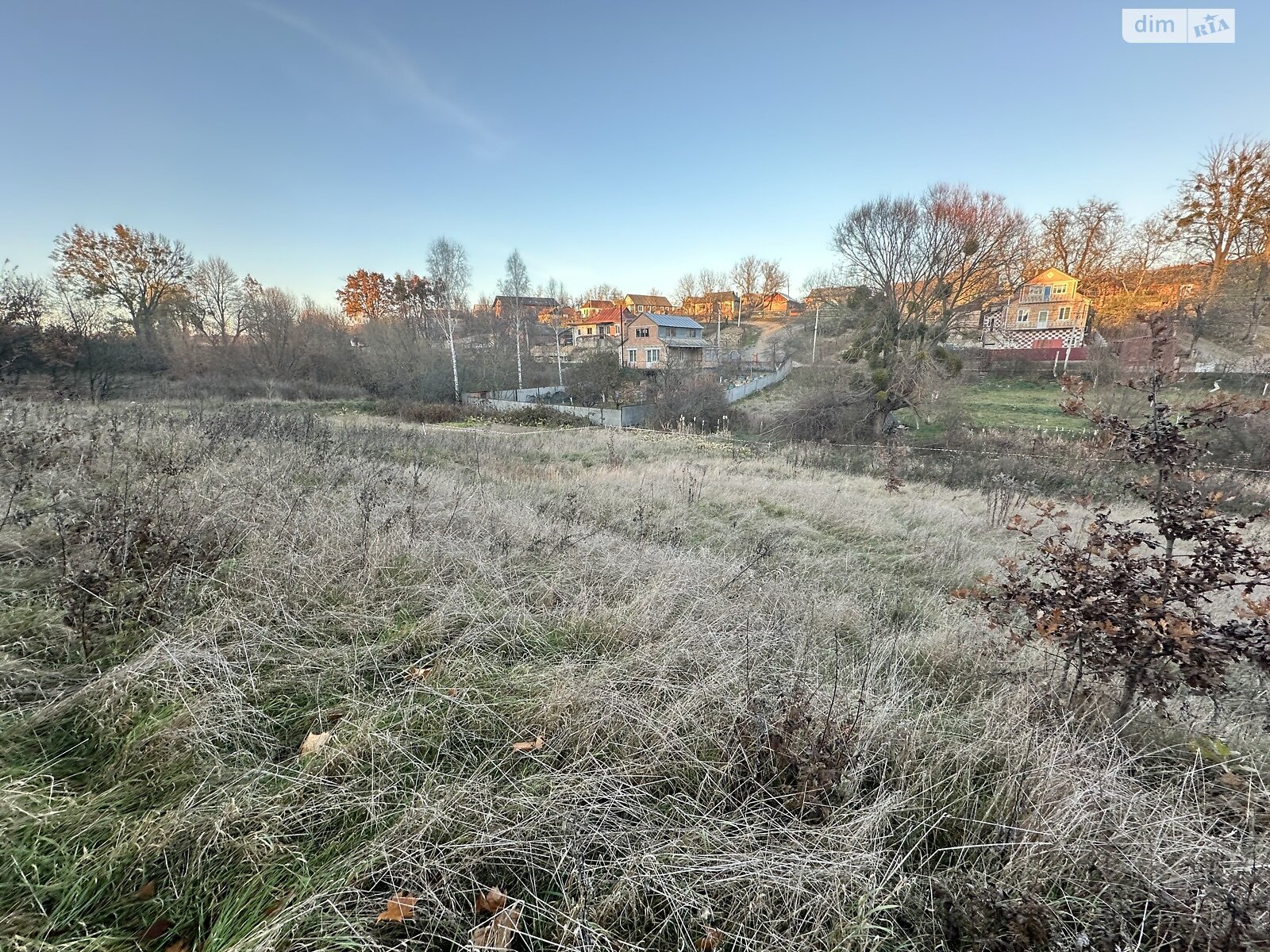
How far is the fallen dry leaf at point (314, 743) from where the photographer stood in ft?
6.05

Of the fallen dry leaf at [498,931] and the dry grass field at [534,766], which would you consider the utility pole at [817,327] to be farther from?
the fallen dry leaf at [498,931]

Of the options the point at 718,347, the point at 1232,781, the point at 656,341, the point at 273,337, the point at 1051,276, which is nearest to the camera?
the point at 1232,781

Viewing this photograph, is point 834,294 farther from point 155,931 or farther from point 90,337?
point 90,337

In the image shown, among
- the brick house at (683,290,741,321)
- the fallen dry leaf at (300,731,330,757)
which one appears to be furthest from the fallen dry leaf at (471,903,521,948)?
the brick house at (683,290,741,321)

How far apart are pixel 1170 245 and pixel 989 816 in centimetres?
4066

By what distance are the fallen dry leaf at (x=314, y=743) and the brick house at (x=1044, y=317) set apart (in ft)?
127

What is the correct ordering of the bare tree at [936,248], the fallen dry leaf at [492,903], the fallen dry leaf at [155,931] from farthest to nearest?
the bare tree at [936,248], the fallen dry leaf at [492,903], the fallen dry leaf at [155,931]

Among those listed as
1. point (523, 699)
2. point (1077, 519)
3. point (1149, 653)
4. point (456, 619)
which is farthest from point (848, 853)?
point (1077, 519)

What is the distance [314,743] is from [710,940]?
1528 millimetres

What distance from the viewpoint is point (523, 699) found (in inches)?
85.1

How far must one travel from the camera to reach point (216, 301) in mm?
32188

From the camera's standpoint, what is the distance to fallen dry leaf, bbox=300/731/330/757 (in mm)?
1845

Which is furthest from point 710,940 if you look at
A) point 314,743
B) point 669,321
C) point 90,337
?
point 669,321

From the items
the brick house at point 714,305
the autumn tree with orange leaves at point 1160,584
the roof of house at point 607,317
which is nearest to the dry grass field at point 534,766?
the autumn tree with orange leaves at point 1160,584
